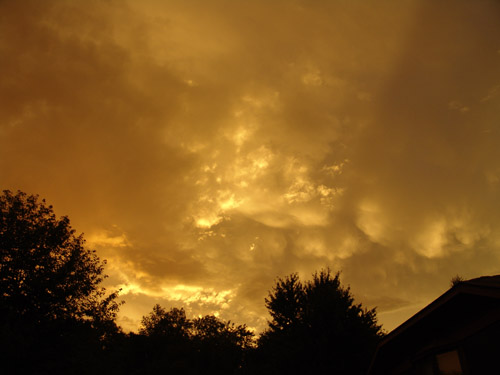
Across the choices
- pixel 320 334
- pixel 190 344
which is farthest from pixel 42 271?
pixel 190 344

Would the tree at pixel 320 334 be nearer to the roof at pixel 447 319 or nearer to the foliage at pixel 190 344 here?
the roof at pixel 447 319

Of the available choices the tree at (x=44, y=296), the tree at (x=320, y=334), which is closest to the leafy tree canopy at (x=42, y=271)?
the tree at (x=44, y=296)

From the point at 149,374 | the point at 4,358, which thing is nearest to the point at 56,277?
the point at 4,358

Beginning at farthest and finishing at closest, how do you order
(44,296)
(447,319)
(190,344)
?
(190,344) < (44,296) < (447,319)

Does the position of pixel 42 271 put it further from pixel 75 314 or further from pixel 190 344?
pixel 190 344

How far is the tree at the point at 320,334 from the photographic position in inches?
985

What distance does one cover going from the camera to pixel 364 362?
2470cm

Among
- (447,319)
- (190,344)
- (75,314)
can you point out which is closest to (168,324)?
(190,344)

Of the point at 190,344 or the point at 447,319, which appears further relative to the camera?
the point at 190,344

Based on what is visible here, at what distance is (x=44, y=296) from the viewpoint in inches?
989

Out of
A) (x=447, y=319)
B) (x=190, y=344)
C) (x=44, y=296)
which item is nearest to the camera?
(x=447, y=319)

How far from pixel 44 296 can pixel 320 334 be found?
23.7 meters

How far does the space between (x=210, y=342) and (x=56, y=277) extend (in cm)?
5141

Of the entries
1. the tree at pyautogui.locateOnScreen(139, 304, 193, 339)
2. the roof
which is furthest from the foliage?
the roof
